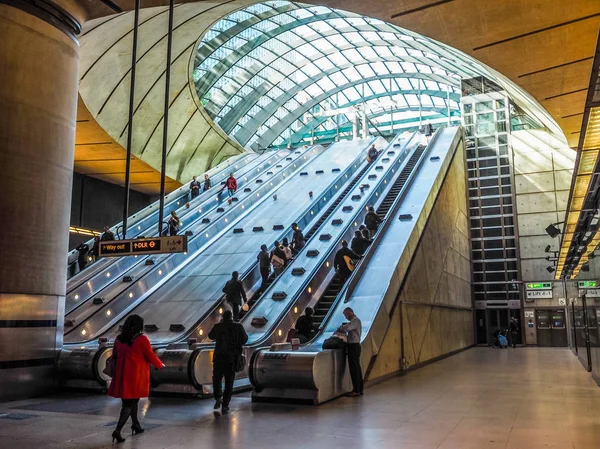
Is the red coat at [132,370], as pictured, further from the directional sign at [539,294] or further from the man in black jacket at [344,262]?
the directional sign at [539,294]

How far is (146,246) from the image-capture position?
32.2 ft

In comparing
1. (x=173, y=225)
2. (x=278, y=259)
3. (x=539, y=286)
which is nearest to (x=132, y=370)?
(x=278, y=259)

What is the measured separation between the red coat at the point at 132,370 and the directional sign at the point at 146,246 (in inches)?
115

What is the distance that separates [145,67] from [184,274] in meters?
15.6

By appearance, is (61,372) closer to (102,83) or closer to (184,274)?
(184,274)

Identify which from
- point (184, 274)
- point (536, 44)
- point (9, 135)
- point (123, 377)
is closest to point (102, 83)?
point (184, 274)

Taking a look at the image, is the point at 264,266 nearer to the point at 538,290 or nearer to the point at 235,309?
the point at 235,309

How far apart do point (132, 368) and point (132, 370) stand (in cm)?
2

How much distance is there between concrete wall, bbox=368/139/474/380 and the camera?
1289 centimetres

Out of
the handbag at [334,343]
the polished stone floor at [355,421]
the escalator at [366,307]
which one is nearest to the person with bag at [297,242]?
the escalator at [366,307]

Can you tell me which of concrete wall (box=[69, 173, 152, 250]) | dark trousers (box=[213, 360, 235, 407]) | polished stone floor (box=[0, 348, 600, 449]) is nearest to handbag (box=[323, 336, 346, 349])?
polished stone floor (box=[0, 348, 600, 449])

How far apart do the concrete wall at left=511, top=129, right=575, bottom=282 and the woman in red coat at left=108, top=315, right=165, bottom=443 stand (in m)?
25.6

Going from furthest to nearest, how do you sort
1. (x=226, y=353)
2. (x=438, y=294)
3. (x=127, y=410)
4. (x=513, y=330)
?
(x=513, y=330), (x=438, y=294), (x=226, y=353), (x=127, y=410)

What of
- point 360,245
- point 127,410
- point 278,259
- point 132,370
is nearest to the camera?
point 127,410
